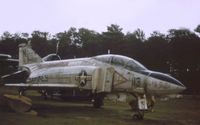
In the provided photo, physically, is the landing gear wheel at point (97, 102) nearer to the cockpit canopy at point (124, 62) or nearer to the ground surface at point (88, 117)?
the ground surface at point (88, 117)

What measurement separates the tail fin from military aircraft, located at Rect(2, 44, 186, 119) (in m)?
4.27

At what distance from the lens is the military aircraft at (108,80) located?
1084 cm

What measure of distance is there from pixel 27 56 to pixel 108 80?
11.5m

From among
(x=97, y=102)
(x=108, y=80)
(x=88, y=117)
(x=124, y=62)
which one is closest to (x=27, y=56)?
(x=97, y=102)

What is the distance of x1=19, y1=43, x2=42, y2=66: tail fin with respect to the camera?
2144 centimetres

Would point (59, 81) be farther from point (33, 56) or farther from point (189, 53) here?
point (189, 53)

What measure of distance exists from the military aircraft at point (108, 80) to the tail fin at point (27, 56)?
14.0 feet

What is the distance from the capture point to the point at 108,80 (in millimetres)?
12469

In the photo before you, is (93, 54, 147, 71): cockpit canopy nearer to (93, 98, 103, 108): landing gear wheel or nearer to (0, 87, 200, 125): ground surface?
(0, 87, 200, 125): ground surface

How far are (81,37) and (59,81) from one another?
65.7m

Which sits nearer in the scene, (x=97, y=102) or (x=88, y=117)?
(x=88, y=117)

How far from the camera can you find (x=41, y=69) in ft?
60.2

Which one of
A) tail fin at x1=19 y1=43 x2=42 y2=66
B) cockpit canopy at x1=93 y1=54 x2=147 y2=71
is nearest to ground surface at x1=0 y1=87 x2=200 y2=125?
cockpit canopy at x1=93 y1=54 x2=147 y2=71

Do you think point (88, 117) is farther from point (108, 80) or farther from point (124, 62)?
point (124, 62)
